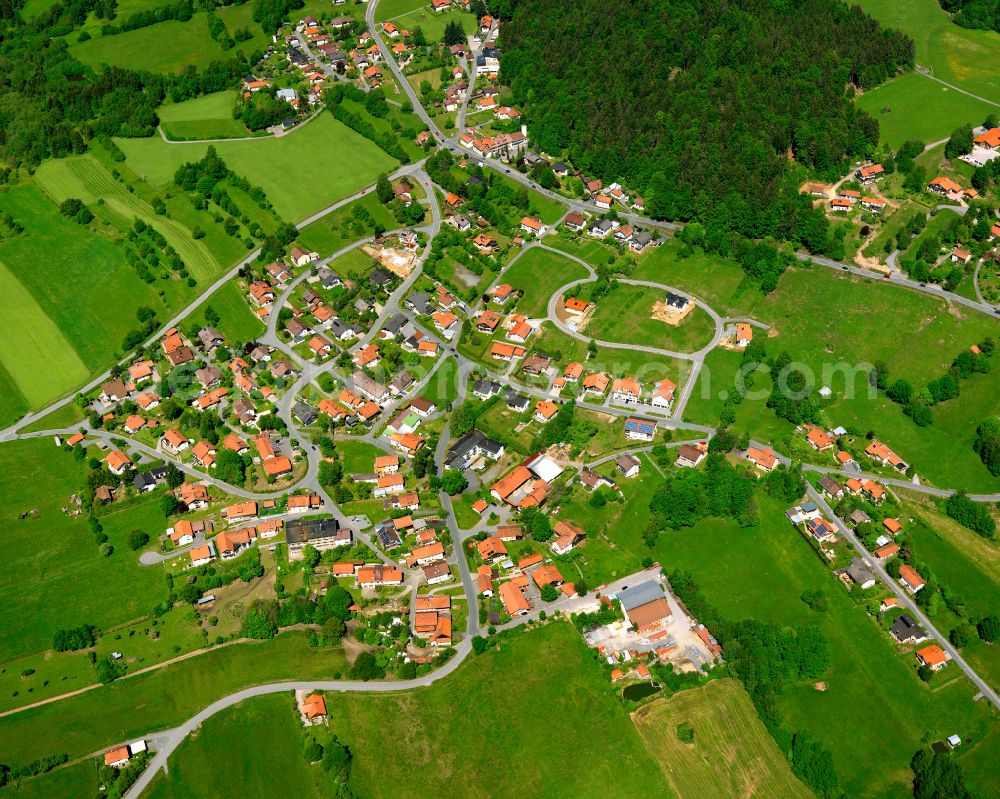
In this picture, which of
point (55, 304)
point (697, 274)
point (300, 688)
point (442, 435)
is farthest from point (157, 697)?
point (697, 274)

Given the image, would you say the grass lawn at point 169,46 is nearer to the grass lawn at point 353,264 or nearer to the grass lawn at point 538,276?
the grass lawn at point 353,264

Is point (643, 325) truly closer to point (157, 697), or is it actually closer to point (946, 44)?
point (157, 697)

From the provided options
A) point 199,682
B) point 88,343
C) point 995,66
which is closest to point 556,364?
point 199,682

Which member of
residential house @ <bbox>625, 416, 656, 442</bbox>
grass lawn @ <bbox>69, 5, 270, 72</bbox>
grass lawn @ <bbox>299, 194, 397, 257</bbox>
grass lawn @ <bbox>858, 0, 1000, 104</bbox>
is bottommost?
residential house @ <bbox>625, 416, 656, 442</bbox>

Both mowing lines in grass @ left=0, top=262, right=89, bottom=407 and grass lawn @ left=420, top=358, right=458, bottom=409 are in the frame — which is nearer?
grass lawn @ left=420, top=358, right=458, bottom=409

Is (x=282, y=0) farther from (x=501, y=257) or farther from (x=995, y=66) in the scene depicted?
(x=995, y=66)

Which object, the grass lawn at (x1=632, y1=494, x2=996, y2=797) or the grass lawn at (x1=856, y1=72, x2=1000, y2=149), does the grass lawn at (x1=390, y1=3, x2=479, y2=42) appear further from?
the grass lawn at (x1=632, y1=494, x2=996, y2=797)

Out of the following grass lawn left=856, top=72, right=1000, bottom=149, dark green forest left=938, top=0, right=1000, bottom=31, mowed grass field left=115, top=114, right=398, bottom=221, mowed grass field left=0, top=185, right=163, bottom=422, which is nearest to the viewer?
mowed grass field left=0, top=185, right=163, bottom=422

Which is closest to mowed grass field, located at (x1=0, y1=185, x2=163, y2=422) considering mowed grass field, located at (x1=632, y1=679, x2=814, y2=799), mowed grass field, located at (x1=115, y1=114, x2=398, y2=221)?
mowed grass field, located at (x1=115, y1=114, x2=398, y2=221)
